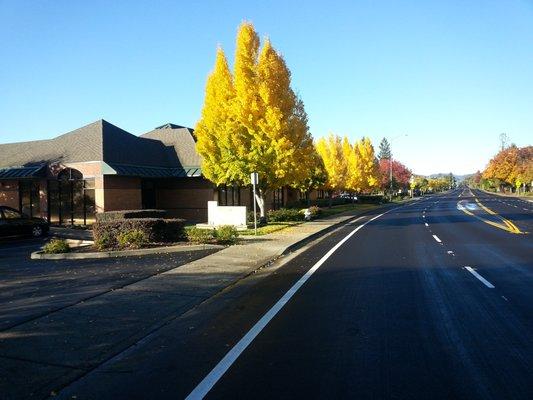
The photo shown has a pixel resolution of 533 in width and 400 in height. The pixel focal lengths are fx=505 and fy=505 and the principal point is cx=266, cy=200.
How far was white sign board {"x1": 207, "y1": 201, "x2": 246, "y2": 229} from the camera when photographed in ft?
85.6

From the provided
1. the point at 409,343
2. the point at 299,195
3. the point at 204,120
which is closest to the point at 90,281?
the point at 409,343

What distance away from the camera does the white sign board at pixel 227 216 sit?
2610cm

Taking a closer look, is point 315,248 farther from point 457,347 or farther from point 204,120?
point 204,120

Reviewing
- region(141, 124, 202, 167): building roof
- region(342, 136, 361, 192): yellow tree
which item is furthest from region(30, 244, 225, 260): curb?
region(342, 136, 361, 192): yellow tree

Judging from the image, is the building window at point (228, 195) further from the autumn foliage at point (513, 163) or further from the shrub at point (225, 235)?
the autumn foliage at point (513, 163)

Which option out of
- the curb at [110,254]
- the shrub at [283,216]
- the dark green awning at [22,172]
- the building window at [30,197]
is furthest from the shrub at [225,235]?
the building window at [30,197]

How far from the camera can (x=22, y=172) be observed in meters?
29.0

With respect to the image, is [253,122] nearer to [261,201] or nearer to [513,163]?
[261,201]

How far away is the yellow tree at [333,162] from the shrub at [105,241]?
37.3 metres

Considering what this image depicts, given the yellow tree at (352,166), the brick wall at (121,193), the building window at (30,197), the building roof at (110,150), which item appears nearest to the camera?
the brick wall at (121,193)

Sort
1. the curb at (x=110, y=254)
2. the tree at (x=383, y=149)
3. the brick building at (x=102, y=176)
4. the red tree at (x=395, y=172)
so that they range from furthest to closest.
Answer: the tree at (x=383, y=149) → the red tree at (x=395, y=172) → the brick building at (x=102, y=176) → the curb at (x=110, y=254)

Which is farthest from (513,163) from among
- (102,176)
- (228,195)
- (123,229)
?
(123,229)

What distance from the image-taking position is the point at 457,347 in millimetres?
5992

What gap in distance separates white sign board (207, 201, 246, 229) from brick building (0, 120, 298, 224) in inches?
221
